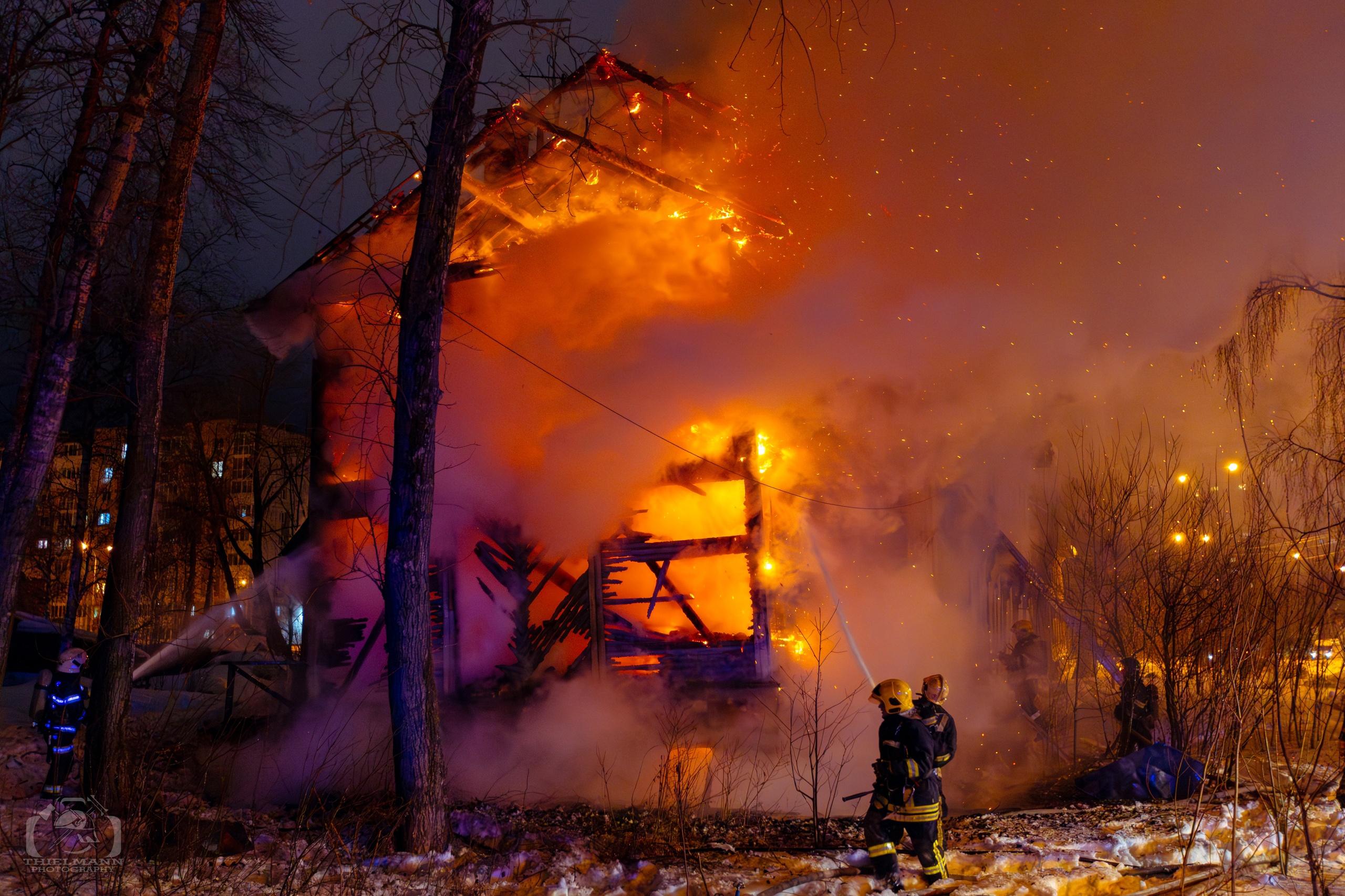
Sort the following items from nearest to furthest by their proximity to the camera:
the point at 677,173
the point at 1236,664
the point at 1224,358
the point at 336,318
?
the point at 1236,664
the point at 1224,358
the point at 677,173
the point at 336,318

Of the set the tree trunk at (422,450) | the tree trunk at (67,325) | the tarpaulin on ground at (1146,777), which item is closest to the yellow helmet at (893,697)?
the tree trunk at (422,450)

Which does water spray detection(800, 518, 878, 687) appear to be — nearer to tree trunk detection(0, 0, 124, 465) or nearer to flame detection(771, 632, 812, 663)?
flame detection(771, 632, 812, 663)

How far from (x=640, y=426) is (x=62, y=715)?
7.46 m

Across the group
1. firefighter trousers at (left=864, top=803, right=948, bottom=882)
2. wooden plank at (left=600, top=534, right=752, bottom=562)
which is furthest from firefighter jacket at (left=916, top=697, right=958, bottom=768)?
wooden plank at (left=600, top=534, right=752, bottom=562)

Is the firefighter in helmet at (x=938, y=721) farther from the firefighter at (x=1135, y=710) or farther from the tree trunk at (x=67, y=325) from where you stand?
the tree trunk at (x=67, y=325)

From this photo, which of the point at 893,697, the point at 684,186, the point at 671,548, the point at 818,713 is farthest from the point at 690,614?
the point at 893,697

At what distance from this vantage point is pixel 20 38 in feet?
24.1

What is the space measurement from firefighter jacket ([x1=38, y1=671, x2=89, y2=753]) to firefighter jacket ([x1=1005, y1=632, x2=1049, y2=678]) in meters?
11.5

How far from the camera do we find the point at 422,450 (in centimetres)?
617

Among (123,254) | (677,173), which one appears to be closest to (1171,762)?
(677,173)

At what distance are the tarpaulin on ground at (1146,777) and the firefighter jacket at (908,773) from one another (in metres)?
3.70

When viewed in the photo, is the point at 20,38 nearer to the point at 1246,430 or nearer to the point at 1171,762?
the point at 1171,762

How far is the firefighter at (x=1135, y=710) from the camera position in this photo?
384 inches

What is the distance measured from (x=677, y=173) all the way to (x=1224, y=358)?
7500mm
